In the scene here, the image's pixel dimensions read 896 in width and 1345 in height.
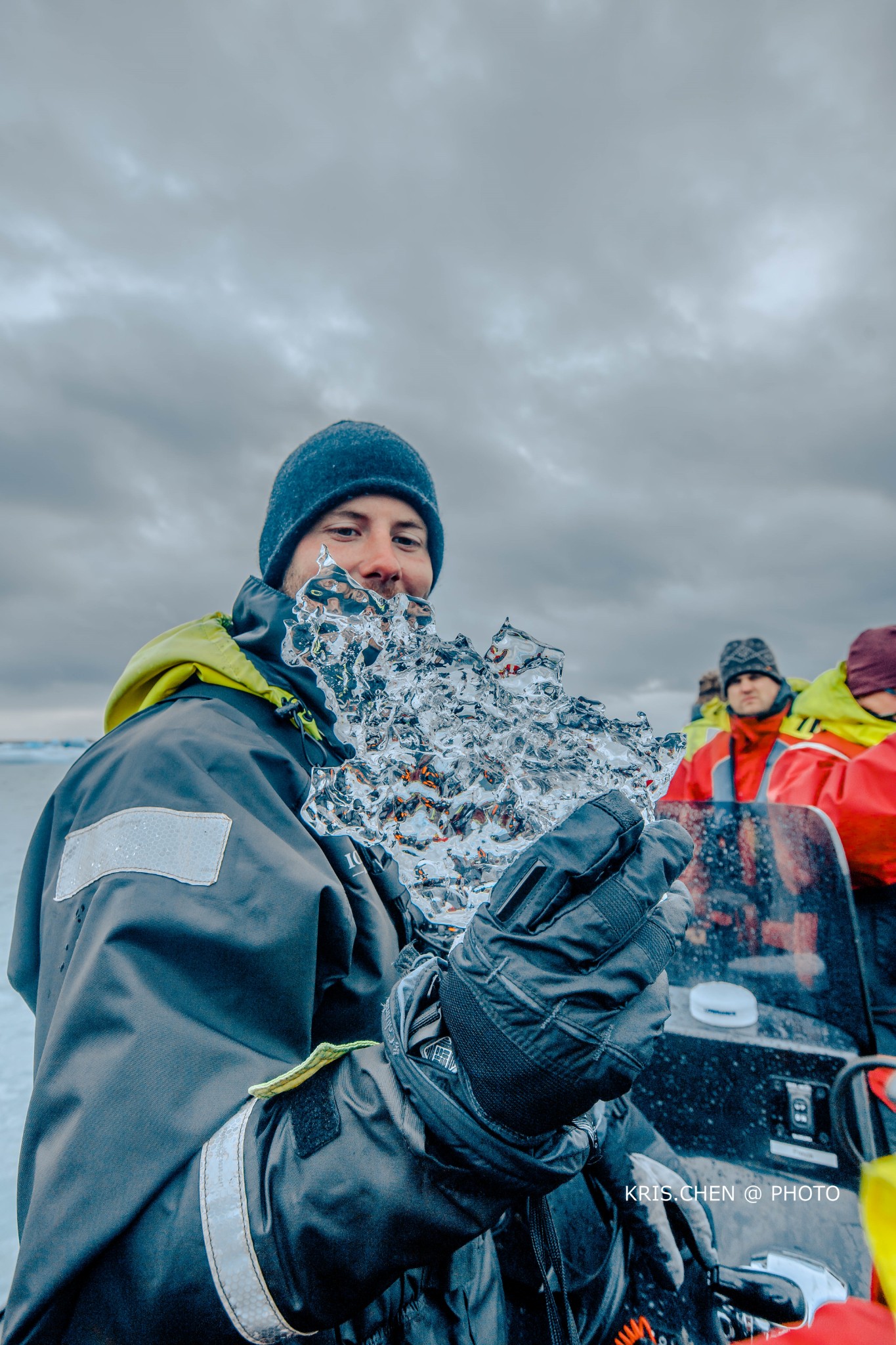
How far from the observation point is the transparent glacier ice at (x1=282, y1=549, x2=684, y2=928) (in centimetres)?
102

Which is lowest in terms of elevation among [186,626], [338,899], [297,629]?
[338,899]

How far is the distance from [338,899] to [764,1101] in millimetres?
1625

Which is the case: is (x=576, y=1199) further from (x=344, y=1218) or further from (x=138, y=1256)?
(x=138, y=1256)

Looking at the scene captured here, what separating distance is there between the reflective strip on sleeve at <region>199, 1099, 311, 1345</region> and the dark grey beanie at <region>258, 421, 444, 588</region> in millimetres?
1523

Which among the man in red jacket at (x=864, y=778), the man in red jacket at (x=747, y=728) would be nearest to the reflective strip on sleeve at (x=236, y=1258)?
the man in red jacket at (x=864, y=778)

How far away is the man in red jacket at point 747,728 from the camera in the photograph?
467 centimetres

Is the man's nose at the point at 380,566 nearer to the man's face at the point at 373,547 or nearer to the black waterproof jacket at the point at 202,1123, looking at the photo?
the man's face at the point at 373,547

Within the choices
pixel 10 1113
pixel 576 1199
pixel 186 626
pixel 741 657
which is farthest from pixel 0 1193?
pixel 741 657

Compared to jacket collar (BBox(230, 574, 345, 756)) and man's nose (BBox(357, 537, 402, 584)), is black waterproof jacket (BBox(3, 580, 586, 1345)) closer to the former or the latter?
jacket collar (BBox(230, 574, 345, 756))

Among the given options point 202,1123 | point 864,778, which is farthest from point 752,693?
point 202,1123

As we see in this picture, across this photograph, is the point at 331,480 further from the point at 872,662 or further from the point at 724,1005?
the point at 872,662

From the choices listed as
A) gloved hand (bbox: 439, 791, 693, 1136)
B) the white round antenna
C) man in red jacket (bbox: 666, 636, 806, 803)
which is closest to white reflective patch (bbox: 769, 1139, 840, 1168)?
the white round antenna

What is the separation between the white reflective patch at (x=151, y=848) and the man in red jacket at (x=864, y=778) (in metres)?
3.22

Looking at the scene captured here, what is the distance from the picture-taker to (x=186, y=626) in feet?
4.98
